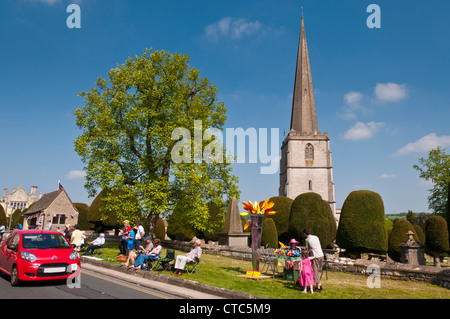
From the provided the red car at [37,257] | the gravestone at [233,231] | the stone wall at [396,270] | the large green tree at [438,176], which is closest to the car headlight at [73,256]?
the red car at [37,257]

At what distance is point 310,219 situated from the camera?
79.4ft

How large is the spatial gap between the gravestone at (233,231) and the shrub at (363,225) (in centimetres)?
700

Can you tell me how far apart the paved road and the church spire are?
56858 mm

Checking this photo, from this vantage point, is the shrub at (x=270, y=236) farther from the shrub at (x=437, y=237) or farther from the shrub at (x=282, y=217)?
the shrub at (x=437, y=237)

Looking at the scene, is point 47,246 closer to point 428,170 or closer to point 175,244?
point 175,244

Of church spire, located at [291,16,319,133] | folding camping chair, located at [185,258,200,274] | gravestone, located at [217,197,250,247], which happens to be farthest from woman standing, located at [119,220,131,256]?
church spire, located at [291,16,319,133]

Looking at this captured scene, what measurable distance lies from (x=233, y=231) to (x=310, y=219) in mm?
7486

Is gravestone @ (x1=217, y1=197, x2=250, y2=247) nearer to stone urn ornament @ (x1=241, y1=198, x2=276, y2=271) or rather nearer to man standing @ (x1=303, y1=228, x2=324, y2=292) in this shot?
stone urn ornament @ (x1=241, y1=198, x2=276, y2=271)

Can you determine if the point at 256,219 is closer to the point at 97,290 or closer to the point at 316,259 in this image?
the point at 316,259

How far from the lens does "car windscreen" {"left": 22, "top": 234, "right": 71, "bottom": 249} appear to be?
28.8 feet

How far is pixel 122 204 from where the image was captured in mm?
18875

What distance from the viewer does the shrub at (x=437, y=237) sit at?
2359 cm

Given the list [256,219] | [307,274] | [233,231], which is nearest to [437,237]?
[233,231]

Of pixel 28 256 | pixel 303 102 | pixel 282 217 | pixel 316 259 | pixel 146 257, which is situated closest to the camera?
pixel 28 256
